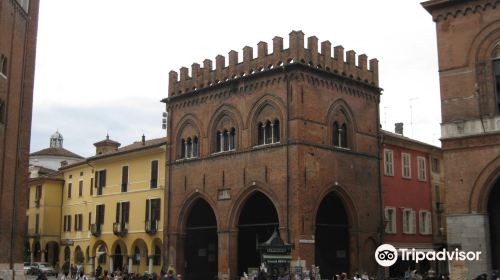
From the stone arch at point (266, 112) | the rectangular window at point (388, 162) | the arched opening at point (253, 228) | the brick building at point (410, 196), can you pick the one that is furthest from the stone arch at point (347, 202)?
the rectangular window at point (388, 162)

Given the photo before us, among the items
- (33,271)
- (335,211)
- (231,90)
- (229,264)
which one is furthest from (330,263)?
(33,271)

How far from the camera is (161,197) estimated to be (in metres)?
38.3

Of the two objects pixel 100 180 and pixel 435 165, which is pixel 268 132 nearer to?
pixel 435 165

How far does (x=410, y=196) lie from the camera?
3709cm

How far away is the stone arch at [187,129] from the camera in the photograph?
34.1 m

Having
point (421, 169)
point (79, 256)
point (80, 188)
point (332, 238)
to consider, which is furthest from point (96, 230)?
point (421, 169)

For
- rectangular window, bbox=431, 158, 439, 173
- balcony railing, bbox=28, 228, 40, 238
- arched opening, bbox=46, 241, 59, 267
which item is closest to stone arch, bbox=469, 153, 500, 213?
rectangular window, bbox=431, 158, 439, 173

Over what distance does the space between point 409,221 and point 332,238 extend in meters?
6.93

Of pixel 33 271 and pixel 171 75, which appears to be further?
pixel 33 271

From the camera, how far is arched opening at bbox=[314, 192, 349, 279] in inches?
1228

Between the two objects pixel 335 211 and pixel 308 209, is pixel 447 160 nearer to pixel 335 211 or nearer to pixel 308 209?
pixel 308 209

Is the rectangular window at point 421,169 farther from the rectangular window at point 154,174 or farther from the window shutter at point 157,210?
the rectangular window at point 154,174

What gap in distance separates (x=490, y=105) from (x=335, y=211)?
12.4 metres

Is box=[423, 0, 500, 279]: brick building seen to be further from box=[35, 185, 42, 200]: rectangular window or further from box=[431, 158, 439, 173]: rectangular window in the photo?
box=[35, 185, 42, 200]: rectangular window
